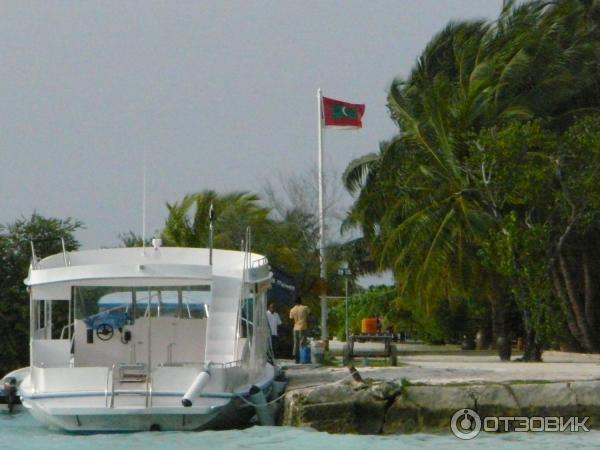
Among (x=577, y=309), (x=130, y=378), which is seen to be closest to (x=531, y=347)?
(x=577, y=309)

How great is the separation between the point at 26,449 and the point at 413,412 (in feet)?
17.9

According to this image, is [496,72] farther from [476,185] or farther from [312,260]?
[312,260]

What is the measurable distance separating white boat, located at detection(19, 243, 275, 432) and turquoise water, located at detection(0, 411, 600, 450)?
21cm

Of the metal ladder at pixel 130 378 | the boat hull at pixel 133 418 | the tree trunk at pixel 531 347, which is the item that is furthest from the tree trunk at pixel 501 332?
the metal ladder at pixel 130 378

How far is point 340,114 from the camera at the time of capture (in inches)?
1588

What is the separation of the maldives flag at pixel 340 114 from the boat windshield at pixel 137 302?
781 inches

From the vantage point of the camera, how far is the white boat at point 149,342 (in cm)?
1786

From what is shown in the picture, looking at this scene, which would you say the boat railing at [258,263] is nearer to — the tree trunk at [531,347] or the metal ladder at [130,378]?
the metal ladder at [130,378]

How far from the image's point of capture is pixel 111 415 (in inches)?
698

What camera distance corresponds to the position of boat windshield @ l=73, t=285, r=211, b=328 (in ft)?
66.8

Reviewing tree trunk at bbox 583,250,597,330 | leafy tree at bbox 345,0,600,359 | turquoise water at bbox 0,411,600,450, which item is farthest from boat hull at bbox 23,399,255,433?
tree trunk at bbox 583,250,597,330

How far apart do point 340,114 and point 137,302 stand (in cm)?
2064

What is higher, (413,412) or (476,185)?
(476,185)

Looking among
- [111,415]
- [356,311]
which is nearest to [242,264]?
[111,415]
